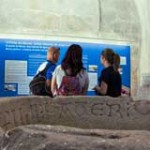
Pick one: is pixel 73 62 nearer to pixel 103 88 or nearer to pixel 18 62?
pixel 103 88

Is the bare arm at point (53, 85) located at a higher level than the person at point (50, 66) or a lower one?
lower

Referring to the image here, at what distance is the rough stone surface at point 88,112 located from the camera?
2.94 metres

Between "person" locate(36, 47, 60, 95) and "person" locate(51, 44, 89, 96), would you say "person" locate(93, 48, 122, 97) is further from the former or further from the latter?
"person" locate(36, 47, 60, 95)

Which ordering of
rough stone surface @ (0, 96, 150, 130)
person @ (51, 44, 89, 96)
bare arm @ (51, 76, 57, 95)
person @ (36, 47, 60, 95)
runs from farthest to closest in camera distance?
person @ (36, 47, 60, 95) → bare arm @ (51, 76, 57, 95) → person @ (51, 44, 89, 96) → rough stone surface @ (0, 96, 150, 130)

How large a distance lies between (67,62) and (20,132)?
3226 mm

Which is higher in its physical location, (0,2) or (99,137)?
(0,2)

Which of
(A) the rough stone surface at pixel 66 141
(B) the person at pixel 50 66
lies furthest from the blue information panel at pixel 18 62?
(A) the rough stone surface at pixel 66 141

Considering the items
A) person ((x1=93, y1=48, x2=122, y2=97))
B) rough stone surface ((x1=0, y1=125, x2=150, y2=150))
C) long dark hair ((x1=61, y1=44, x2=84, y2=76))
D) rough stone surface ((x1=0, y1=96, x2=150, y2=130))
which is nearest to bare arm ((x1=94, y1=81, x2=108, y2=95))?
person ((x1=93, y1=48, x2=122, y2=97))

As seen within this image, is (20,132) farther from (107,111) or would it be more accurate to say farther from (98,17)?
(98,17)

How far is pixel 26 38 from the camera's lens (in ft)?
21.1

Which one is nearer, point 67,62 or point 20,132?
point 20,132

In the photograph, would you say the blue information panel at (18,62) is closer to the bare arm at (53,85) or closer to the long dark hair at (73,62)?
the bare arm at (53,85)

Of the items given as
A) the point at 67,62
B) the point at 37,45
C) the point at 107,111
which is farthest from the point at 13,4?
the point at 107,111

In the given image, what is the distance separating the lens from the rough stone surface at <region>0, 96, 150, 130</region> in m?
2.94
